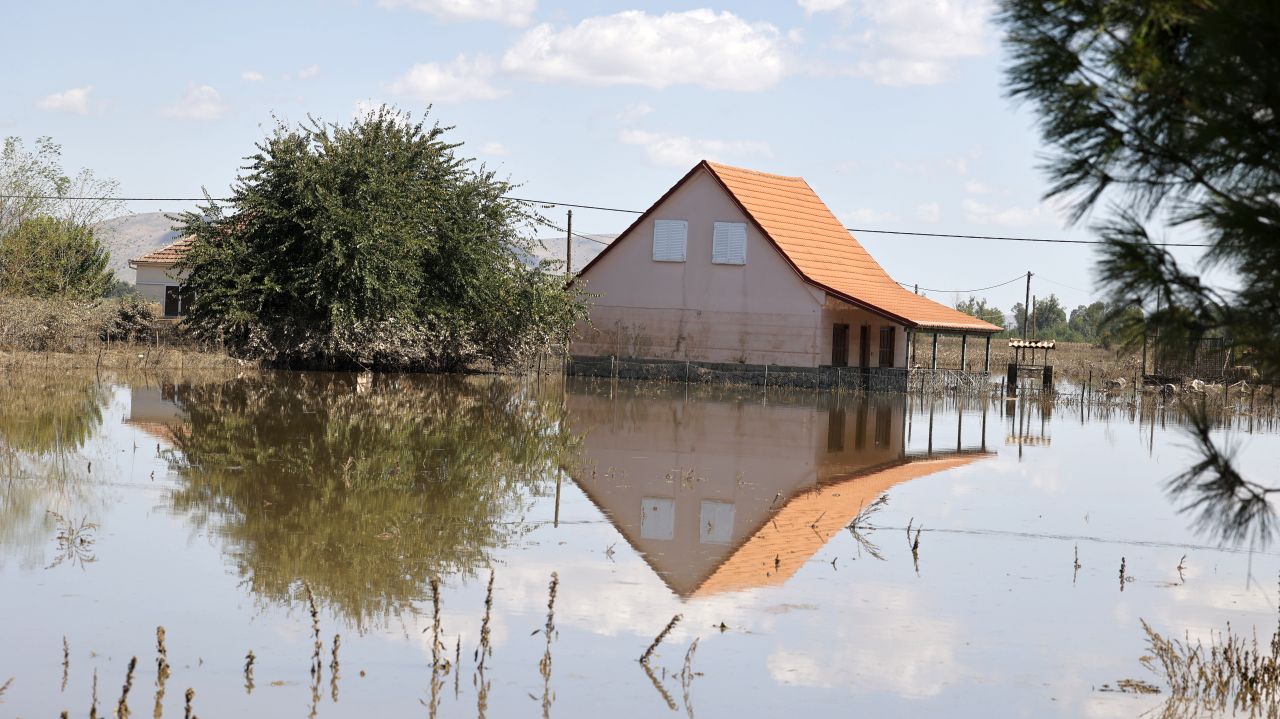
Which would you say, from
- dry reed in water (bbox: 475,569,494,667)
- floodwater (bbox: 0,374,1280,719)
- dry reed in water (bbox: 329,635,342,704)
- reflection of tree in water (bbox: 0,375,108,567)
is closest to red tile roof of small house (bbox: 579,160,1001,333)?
floodwater (bbox: 0,374,1280,719)

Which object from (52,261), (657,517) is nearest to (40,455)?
(657,517)

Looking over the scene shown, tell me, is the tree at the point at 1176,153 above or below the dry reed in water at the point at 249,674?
above

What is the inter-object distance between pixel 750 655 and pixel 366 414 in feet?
47.3

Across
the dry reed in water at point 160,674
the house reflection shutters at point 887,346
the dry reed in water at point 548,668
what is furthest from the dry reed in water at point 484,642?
the house reflection shutters at point 887,346

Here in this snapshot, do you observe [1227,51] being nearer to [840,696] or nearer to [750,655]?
[840,696]

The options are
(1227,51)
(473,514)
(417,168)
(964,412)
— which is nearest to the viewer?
(1227,51)

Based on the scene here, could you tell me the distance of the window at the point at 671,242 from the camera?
3844cm

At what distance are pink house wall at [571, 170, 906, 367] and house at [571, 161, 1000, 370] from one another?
28 millimetres

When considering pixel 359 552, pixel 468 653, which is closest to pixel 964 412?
pixel 359 552

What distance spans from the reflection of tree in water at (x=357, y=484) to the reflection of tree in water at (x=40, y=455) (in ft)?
3.49

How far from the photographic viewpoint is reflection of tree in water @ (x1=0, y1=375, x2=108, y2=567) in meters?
10.3

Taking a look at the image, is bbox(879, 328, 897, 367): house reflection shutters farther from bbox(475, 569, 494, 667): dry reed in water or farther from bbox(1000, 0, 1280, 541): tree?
bbox(1000, 0, 1280, 541): tree

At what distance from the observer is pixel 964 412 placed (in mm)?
31266

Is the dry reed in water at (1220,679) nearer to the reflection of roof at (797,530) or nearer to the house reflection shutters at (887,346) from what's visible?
the reflection of roof at (797,530)
